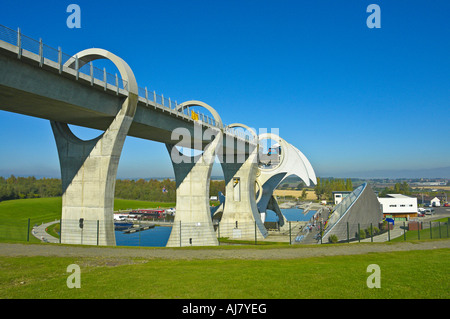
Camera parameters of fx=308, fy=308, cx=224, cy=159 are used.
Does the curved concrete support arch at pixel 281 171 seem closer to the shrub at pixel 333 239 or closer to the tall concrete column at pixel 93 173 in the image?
the shrub at pixel 333 239

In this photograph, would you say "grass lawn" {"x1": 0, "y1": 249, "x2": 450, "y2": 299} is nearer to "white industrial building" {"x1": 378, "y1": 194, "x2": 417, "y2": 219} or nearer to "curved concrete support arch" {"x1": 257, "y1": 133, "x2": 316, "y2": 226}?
"curved concrete support arch" {"x1": 257, "y1": 133, "x2": 316, "y2": 226}

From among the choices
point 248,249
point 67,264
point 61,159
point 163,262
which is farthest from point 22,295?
point 61,159

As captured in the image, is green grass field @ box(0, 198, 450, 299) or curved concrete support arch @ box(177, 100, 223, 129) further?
curved concrete support arch @ box(177, 100, 223, 129)

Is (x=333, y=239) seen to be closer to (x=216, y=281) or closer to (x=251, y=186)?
(x=251, y=186)

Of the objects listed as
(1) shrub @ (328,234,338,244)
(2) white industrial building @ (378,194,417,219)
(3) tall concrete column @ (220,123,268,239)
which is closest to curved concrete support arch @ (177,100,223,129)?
(3) tall concrete column @ (220,123,268,239)

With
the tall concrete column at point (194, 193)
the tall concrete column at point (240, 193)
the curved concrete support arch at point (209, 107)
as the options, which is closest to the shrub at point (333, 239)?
the tall concrete column at point (194, 193)

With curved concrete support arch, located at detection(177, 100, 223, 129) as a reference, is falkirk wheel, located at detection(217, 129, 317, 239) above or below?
below
